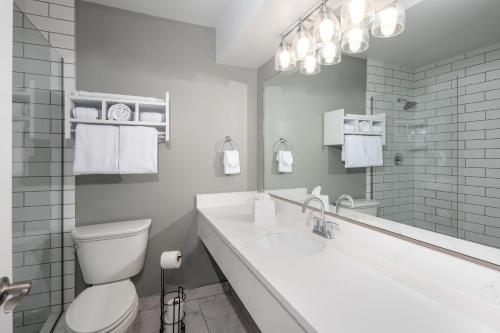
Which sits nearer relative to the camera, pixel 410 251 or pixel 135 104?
pixel 410 251

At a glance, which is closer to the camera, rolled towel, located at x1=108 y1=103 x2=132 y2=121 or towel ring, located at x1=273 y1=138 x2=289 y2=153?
rolled towel, located at x1=108 y1=103 x2=132 y2=121

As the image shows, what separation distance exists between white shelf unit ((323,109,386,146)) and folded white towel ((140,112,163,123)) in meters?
1.19

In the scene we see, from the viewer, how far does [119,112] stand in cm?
166

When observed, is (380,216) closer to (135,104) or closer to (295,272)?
(295,272)

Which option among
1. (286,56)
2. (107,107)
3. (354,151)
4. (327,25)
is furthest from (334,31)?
(107,107)

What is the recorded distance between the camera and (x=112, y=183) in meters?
1.82

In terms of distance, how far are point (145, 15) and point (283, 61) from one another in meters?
1.21

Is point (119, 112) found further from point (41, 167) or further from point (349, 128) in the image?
point (349, 128)

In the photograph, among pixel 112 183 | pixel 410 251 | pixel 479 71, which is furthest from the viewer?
pixel 112 183

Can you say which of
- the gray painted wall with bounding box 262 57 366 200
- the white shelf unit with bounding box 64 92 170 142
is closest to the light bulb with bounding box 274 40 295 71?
the gray painted wall with bounding box 262 57 366 200

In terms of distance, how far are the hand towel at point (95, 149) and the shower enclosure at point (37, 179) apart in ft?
0.74

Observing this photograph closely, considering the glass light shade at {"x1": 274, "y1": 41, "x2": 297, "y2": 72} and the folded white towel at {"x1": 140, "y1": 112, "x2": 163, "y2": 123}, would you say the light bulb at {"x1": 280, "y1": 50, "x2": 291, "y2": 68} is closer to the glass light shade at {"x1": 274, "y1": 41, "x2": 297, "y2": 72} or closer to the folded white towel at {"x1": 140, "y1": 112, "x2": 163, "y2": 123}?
Answer: the glass light shade at {"x1": 274, "y1": 41, "x2": 297, "y2": 72}

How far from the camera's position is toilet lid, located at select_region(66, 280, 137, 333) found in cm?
119

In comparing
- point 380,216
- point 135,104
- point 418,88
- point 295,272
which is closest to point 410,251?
point 380,216
